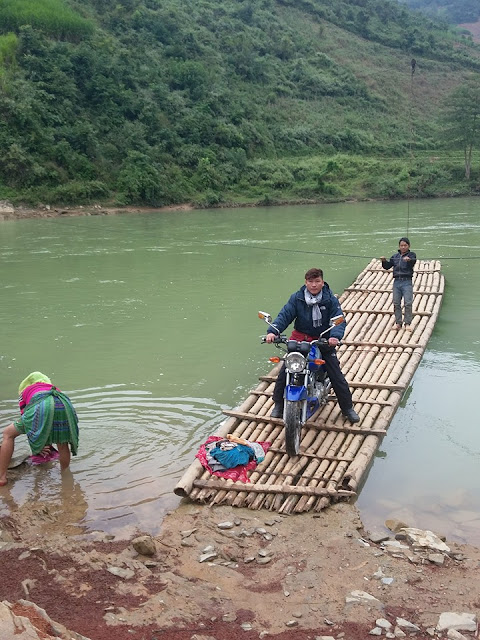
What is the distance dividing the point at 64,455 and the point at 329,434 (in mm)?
2131

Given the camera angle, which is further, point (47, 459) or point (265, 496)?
point (47, 459)

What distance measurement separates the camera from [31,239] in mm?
19781

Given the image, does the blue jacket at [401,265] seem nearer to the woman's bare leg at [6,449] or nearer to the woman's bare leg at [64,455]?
the woman's bare leg at [64,455]

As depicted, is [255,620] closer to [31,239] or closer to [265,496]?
[265,496]

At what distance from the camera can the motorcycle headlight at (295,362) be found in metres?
4.93

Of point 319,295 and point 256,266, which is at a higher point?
point 319,295

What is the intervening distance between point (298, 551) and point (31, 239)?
1772 cm

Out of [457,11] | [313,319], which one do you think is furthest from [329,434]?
[457,11]

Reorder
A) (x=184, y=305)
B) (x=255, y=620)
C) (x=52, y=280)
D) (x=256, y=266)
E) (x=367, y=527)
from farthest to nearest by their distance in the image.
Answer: (x=256, y=266)
(x=52, y=280)
(x=184, y=305)
(x=367, y=527)
(x=255, y=620)

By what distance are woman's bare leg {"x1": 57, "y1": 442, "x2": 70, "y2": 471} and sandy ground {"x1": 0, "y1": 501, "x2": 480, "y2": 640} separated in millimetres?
660

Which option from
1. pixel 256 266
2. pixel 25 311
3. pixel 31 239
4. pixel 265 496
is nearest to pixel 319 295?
pixel 265 496

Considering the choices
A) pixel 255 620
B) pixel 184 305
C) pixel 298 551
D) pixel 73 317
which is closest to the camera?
pixel 255 620

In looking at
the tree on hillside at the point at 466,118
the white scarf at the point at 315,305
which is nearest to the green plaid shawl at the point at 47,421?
the white scarf at the point at 315,305

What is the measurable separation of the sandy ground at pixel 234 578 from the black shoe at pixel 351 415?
123cm
